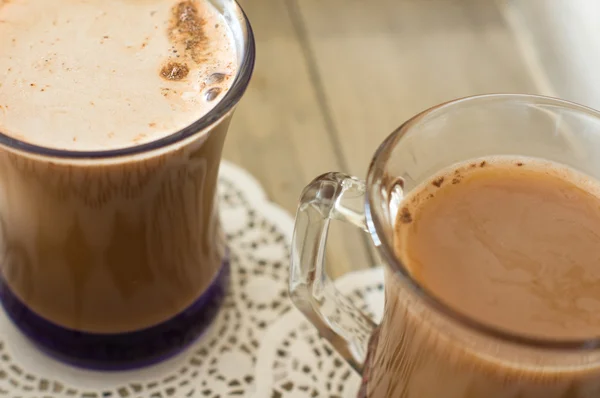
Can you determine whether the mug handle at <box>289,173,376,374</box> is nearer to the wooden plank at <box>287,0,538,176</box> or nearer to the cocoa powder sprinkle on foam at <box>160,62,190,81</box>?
the cocoa powder sprinkle on foam at <box>160,62,190,81</box>

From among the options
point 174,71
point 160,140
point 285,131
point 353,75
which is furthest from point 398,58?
point 160,140

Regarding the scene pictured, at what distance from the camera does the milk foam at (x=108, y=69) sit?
78cm

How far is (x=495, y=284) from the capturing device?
0.70 meters

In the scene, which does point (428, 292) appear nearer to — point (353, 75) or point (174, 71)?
point (174, 71)

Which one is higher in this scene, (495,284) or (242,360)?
(495,284)

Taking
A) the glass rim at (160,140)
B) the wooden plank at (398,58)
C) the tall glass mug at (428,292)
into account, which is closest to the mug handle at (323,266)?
the tall glass mug at (428,292)

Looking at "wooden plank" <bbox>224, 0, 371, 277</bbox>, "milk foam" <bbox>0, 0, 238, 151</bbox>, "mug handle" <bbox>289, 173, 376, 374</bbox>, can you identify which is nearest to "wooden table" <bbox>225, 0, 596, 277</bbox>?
"wooden plank" <bbox>224, 0, 371, 277</bbox>

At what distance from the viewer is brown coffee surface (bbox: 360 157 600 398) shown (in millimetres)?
658

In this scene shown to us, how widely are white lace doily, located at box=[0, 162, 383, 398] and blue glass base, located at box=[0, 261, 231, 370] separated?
1cm

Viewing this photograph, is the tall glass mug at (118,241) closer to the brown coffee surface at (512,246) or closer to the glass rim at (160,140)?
the glass rim at (160,140)

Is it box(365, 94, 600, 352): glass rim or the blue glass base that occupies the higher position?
box(365, 94, 600, 352): glass rim

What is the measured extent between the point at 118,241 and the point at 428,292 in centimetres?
34

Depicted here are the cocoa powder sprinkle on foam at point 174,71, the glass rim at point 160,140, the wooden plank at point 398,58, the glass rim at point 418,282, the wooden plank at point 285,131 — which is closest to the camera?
the glass rim at point 418,282

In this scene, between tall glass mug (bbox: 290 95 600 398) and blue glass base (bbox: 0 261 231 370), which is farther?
blue glass base (bbox: 0 261 231 370)
